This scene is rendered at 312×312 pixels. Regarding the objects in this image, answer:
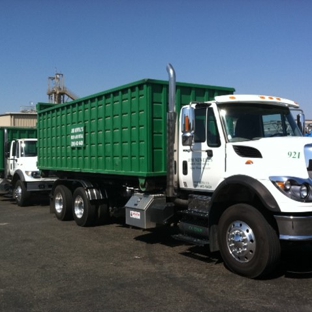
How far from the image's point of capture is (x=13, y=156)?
48.2 feet

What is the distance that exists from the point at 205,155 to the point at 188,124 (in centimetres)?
56

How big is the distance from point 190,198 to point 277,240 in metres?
1.85

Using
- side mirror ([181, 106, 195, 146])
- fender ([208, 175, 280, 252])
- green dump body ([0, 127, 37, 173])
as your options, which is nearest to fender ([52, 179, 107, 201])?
side mirror ([181, 106, 195, 146])

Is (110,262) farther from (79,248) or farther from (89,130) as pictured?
(89,130)

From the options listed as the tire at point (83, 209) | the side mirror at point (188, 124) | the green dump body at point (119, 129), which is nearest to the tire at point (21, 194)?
the green dump body at point (119, 129)

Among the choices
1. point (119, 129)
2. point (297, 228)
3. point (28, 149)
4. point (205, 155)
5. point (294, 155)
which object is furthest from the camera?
point (28, 149)

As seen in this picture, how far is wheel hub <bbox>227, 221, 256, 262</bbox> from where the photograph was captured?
18.1 feet

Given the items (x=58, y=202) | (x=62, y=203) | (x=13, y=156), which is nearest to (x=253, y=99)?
(x=62, y=203)

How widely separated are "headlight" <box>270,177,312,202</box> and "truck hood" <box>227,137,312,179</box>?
108 mm

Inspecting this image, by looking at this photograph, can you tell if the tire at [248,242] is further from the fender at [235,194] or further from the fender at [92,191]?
the fender at [92,191]

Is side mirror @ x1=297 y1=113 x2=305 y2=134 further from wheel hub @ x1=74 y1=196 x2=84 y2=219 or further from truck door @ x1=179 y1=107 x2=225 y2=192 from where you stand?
wheel hub @ x1=74 y1=196 x2=84 y2=219

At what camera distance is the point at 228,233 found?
580 centimetres

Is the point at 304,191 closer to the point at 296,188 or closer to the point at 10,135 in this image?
the point at 296,188

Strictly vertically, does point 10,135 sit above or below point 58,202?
above
